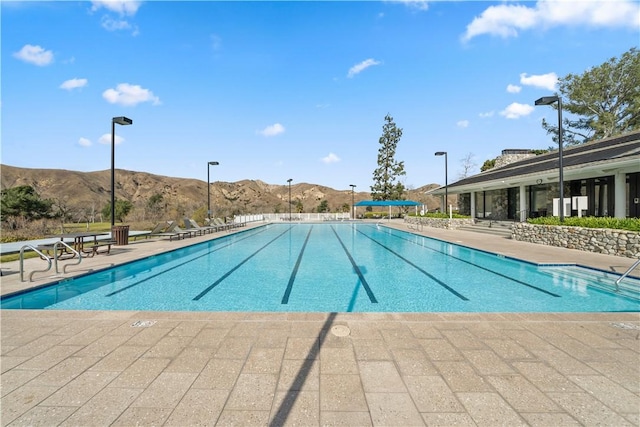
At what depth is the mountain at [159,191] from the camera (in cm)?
5016

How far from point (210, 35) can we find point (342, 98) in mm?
11137

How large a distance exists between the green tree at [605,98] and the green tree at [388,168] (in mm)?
17579

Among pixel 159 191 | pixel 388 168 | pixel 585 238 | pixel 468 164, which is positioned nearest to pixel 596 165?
pixel 585 238

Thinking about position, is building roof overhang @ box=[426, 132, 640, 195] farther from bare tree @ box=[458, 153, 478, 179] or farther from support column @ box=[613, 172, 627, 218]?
bare tree @ box=[458, 153, 478, 179]

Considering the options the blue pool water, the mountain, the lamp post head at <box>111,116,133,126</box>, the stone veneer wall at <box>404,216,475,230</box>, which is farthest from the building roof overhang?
the mountain

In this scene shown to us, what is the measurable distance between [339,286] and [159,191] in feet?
221

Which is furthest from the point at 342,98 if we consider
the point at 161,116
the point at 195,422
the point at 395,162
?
the point at 195,422

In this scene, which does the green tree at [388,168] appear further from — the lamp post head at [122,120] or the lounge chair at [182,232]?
the lamp post head at [122,120]

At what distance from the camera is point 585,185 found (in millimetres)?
14070

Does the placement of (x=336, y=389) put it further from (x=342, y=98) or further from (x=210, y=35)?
(x=342, y=98)

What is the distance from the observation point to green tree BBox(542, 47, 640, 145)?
25922 mm

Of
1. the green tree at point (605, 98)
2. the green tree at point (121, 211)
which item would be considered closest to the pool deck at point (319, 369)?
the green tree at point (121, 211)

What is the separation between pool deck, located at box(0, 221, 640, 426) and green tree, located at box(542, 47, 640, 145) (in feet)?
112

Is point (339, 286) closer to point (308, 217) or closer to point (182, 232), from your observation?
point (182, 232)
